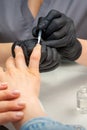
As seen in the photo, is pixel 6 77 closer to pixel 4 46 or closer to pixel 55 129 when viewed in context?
pixel 55 129

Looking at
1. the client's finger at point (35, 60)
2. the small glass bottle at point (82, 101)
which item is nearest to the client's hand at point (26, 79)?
the client's finger at point (35, 60)

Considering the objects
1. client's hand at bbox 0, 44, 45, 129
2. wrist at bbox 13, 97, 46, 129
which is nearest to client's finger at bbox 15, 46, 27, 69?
client's hand at bbox 0, 44, 45, 129

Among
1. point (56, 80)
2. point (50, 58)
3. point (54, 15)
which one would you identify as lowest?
point (56, 80)

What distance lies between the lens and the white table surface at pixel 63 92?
0.68 meters

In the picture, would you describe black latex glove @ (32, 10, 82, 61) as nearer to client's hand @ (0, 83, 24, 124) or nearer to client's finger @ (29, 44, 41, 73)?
client's finger @ (29, 44, 41, 73)

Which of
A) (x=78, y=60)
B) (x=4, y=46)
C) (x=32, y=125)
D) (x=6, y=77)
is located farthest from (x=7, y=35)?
(x=32, y=125)

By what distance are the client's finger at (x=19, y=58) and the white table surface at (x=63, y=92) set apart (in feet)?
0.41

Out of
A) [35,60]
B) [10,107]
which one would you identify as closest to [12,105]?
[10,107]

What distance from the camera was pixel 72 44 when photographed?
0.85m

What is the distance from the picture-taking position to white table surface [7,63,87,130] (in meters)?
0.68

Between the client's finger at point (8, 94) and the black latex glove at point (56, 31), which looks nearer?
the client's finger at point (8, 94)

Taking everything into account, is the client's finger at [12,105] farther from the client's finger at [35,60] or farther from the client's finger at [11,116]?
the client's finger at [35,60]

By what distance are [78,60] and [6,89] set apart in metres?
0.38

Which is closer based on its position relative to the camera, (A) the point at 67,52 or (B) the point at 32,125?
(B) the point at 32,125
